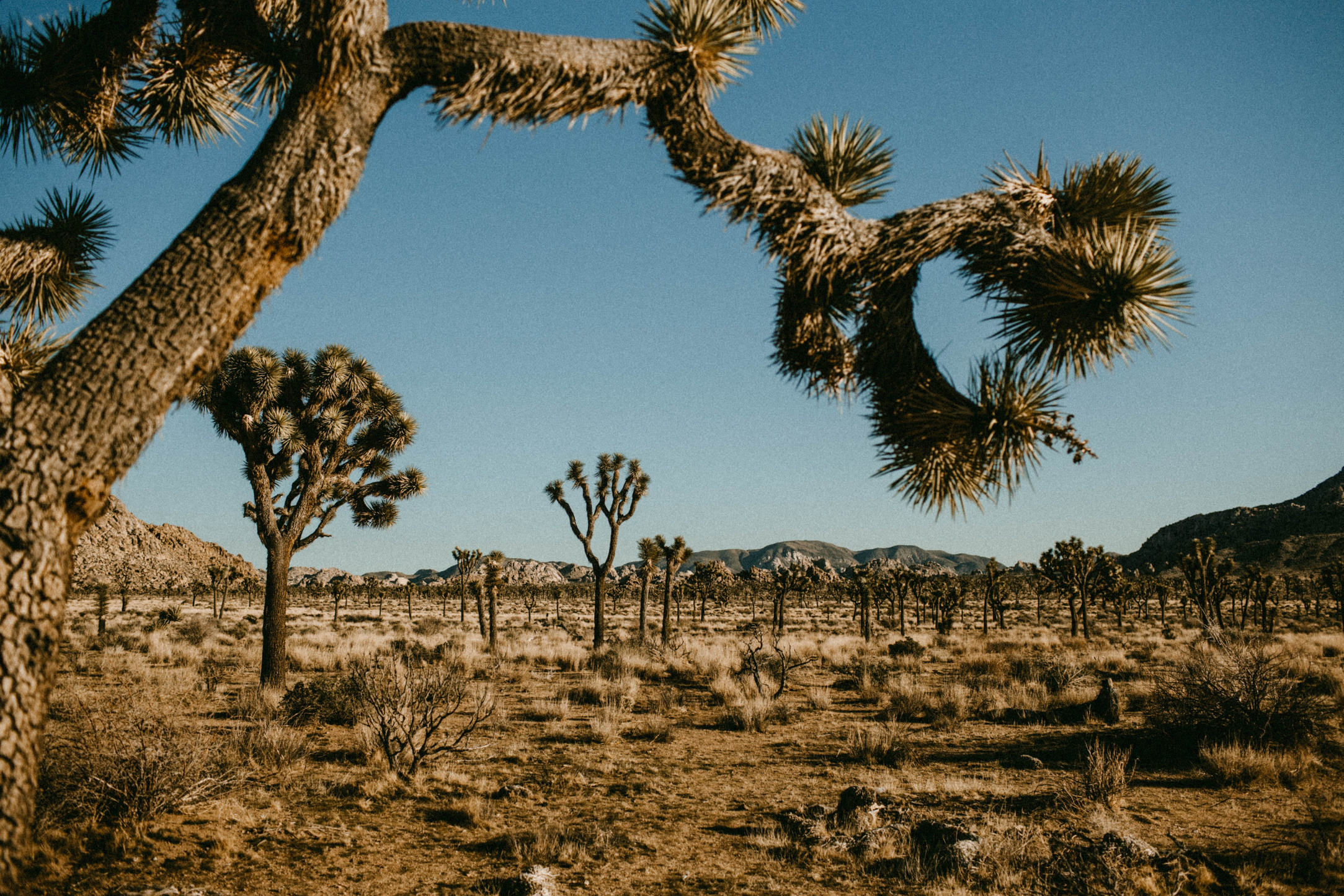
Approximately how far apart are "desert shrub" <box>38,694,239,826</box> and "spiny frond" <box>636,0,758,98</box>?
23.5 ft

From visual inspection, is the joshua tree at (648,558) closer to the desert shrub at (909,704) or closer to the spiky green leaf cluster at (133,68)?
the desert shrub at (909,704)

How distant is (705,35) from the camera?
11.6ft

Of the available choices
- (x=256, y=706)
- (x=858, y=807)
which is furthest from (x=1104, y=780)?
(x=256, y=706)

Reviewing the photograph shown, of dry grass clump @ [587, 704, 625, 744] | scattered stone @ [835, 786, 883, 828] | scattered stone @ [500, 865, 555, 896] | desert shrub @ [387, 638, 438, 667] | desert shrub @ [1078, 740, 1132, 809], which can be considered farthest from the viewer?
desert shrub @ [387, 638, 438, 667]

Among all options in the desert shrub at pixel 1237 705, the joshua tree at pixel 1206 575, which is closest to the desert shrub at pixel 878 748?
the desert shrub at pixel 1237 705

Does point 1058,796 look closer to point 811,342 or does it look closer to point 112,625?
point 811,342

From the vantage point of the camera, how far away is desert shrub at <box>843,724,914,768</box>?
9.44m

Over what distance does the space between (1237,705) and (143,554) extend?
11516cm

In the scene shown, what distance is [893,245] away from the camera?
12.3 ft

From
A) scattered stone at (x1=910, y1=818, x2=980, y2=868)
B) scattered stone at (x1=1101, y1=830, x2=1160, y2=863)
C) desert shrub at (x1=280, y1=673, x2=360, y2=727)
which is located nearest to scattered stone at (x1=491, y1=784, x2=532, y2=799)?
desert shrub at (x1=280, y1=673, x2=360, y2=727)

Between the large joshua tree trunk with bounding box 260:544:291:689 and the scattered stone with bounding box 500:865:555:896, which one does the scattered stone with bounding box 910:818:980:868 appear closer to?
the scattered stone with bounding box 500:865:555:896

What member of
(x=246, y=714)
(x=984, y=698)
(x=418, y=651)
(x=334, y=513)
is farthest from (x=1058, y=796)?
(x=418, y=651)

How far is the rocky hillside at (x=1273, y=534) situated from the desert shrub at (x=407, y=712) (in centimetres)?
7709

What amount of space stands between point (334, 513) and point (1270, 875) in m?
14.7
